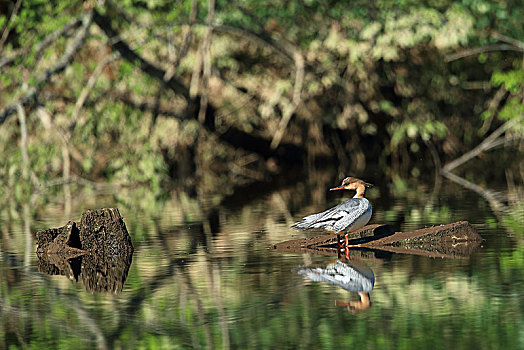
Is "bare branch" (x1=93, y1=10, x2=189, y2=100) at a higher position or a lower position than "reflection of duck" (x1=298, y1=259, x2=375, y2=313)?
higher

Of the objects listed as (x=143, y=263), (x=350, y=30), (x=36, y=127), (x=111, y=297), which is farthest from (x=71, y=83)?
(x=111, y=297)

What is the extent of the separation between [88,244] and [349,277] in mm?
3222

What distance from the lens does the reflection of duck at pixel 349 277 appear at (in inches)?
305

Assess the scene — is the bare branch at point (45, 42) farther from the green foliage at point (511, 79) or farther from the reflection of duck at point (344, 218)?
the reflection of duck at point (344, 218)

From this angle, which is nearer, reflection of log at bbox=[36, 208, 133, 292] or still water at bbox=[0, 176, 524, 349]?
still water at bbox=[0, 176, 524, 349]

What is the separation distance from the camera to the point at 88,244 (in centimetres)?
1088

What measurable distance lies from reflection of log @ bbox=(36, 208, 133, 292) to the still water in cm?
17

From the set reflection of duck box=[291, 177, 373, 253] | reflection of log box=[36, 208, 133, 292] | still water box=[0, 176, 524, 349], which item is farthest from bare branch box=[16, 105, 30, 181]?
reflection of duck box=[291, 177, 373, 253]

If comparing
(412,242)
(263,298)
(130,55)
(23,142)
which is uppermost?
(130,55)

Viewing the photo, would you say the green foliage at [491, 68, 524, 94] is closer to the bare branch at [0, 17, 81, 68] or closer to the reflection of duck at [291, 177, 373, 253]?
the bare branch at [0, 17, 81, 68]

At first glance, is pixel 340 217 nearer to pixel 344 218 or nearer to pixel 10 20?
pixel 344 218

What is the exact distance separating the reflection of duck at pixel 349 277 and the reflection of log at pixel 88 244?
1924 mm

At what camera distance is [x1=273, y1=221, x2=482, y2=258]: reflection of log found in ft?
33.8

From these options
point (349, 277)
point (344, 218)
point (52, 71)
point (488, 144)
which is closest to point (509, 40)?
point (488, 144)
